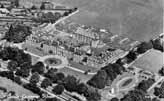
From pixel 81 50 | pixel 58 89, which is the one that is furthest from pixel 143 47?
pixel 58 89

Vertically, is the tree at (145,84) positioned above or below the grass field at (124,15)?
below

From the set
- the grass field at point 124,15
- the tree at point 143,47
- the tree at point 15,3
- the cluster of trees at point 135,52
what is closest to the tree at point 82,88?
the cluster of trees at point 135,52

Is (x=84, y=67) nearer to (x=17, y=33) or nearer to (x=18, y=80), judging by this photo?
(x=18, y=80)

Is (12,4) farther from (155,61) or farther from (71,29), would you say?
(155,61)

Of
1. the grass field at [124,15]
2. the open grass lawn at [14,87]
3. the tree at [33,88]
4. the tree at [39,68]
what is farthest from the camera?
the grass field at [124,15]

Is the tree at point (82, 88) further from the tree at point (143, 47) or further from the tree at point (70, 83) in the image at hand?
the tree at point (143, 47)

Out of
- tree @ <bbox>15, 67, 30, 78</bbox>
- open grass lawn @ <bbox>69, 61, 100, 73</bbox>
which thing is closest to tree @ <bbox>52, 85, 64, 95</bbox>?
tree @ <bbox>15, 67, 30, 78</bbox>

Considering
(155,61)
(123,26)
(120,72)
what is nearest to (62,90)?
(120,72)

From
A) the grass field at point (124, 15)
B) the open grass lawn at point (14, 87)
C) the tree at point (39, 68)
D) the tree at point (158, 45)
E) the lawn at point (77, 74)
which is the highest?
the grass field at point (124, 15)

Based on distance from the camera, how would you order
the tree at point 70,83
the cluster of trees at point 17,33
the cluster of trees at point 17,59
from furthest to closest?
the cluster of trees at point 17,33 → the cluster of trees at point 17,59 → the tree at point 70,83
